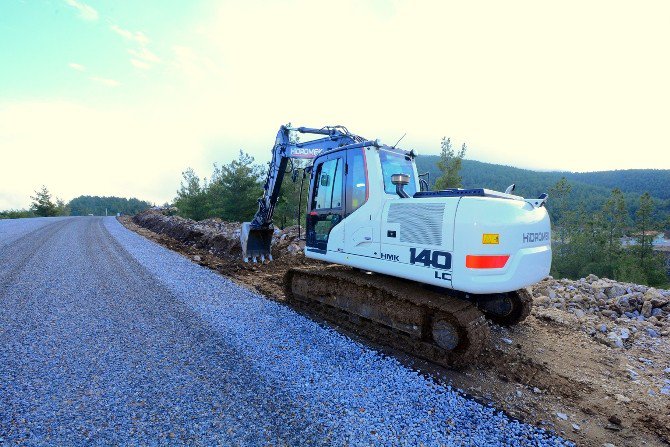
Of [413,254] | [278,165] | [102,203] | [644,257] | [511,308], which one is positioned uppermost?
[102,203]

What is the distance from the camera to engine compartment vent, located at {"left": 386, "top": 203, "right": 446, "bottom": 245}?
14.9 ft

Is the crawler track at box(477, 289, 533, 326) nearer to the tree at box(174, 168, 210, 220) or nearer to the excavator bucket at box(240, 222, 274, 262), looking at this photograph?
the excavator bucket at box(240, 222, 274, 262)

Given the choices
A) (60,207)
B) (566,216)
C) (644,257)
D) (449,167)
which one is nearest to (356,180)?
(449,167)

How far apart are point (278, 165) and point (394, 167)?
177 inches

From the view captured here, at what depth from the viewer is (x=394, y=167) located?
Result: 589cm

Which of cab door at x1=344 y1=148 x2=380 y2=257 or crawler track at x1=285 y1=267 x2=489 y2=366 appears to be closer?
crawler track at x1=285 y1=267 x2=489 y2=366

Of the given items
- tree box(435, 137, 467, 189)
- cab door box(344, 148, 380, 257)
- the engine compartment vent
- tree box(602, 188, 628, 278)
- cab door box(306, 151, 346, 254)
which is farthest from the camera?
tree box(602, 188, 628, 278)

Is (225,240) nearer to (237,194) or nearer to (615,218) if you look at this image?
(237,194)

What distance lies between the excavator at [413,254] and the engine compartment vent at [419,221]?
0.05 ft

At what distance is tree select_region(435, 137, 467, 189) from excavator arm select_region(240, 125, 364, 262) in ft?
64.1

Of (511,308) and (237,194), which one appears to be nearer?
(511,308)

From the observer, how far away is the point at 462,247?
14.0 ft

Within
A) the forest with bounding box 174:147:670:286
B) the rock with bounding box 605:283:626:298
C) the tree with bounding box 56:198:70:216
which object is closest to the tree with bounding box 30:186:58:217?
the tree with bounding box 56:198:70:216

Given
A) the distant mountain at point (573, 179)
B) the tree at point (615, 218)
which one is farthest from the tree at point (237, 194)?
the distant mountain at point (573, 179)
